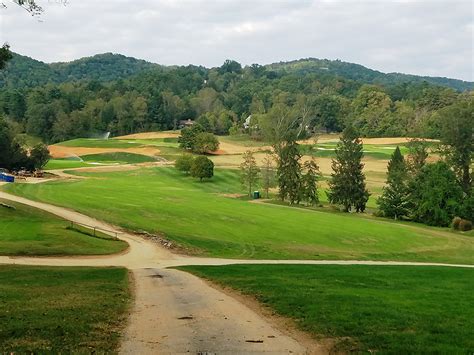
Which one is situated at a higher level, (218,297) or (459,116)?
(459,116)

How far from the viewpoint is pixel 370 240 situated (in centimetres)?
4056

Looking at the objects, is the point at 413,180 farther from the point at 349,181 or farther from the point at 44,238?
the point at 44,238

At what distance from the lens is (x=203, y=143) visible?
113 m

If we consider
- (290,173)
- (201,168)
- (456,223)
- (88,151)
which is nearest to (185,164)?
(201,168)

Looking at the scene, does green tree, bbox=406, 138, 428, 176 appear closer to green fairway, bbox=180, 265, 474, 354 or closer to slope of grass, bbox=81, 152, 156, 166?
green fairway, bbox=180, 265, 474, 354

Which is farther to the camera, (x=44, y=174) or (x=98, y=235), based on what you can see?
(x=44, y=174)

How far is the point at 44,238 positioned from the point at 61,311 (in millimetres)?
18034

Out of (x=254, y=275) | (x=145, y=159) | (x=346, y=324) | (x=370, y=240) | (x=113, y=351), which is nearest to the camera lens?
(x=113, y=351)

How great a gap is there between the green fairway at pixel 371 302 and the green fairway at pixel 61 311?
4.31 m

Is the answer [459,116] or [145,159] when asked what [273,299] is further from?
[145,159]

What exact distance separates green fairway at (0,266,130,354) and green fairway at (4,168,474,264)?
13.9 meters

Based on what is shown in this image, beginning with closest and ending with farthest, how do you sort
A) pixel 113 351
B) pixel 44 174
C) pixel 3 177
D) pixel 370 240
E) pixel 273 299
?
1. pixel 113 351
2. pixel 273 299
3. pixel 370 240
4. pixel 3 177
5. pixel 44 174

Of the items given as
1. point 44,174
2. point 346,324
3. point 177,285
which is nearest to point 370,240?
point 177,285

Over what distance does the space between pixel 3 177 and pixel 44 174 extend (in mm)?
12386
